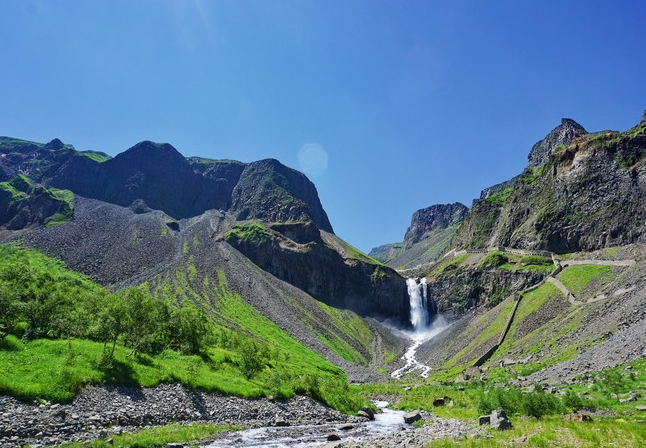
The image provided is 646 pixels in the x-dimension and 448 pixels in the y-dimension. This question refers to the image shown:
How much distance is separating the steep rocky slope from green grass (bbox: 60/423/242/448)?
138593 millimetres

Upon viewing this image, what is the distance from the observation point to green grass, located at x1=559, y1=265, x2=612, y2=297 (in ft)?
331

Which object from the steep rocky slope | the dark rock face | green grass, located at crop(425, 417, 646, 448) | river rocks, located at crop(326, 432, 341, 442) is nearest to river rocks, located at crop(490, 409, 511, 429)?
green grass, located at crop(425, 417, 646, 448)

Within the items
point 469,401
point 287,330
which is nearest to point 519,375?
point 469,401

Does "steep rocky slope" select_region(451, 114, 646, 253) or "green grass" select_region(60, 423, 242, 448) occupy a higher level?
"steep rocky slope" select_region(451, 114, 646, 253)

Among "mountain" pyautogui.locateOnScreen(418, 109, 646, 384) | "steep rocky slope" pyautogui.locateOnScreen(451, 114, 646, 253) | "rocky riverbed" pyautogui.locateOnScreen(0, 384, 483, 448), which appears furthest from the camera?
"steep rocky slope" pyautogui.locateOnScreen(451, 114, 646, 253)

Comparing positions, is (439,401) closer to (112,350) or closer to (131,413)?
(131,413)

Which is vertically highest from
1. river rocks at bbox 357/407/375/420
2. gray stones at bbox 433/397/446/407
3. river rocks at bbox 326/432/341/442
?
river rocks at bbox 326/432/341/442

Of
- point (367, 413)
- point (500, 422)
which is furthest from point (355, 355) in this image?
point (500, 422)

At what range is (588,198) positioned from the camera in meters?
146

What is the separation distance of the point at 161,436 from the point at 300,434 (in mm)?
13544

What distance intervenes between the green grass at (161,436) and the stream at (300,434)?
1664 mm

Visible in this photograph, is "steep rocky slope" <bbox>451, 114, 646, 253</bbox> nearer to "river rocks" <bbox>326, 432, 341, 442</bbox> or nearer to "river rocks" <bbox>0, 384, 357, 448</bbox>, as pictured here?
"river rocks" <bbox>0, 384, 357, 448</bbox>

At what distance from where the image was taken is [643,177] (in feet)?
438

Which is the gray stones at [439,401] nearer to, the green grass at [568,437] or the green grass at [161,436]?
the green grass at [161,436]
